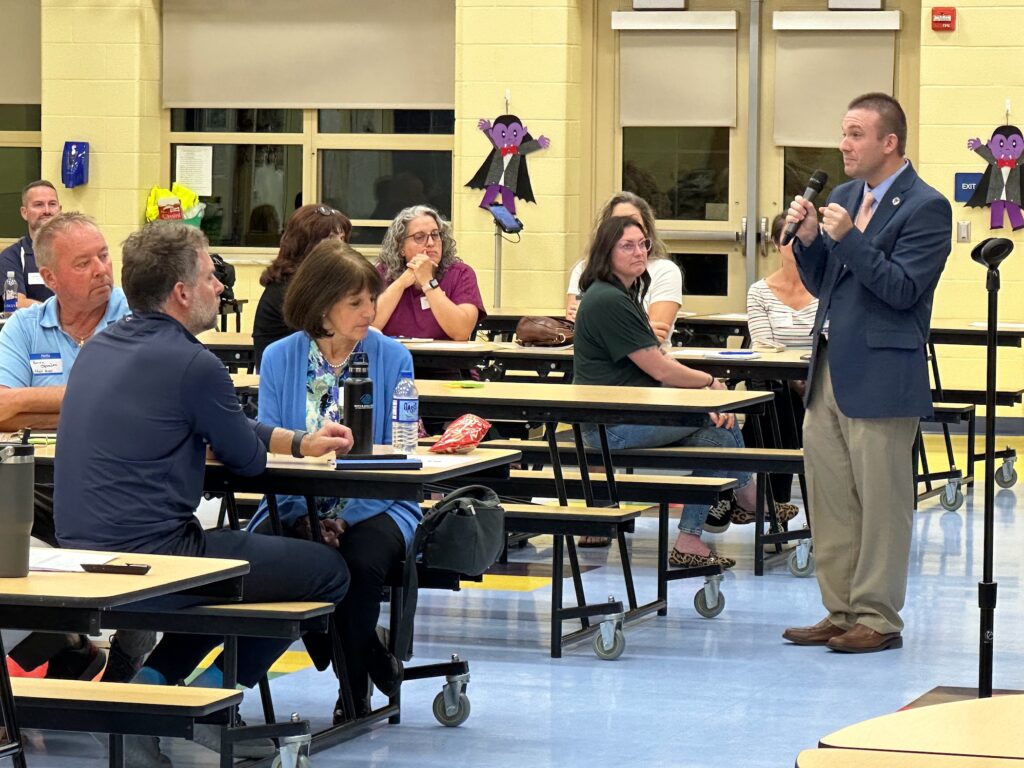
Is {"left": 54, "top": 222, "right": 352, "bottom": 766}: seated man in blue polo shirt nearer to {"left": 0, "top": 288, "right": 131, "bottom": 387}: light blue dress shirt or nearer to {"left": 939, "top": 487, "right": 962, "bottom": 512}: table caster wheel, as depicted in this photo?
{"left": 0, "top": 288, "right": 131, "bottom": 387}: light blue dress shirt

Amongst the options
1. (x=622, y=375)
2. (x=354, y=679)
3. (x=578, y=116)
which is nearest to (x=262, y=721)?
(x=354, y=679)

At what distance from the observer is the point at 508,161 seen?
1125 cm

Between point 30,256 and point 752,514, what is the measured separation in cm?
374

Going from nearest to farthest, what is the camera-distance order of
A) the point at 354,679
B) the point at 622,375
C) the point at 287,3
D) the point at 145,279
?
1. the point at 145,279
2. the point at 354,679
3. the point at 622,375
4. the point at 287,3

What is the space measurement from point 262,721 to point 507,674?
2.71 feet

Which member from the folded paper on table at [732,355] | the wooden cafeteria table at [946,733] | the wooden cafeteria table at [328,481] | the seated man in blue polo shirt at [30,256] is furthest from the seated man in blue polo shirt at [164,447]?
the seated man in blue polo shirt at [30,256]

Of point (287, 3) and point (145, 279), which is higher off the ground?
point (287, 3)

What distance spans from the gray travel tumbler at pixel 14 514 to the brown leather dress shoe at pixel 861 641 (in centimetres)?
297

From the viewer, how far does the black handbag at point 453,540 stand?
14.0 feet

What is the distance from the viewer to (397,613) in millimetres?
4340

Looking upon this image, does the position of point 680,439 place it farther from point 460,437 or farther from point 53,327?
point 53,327

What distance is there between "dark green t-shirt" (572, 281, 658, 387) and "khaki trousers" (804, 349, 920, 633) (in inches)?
32.7

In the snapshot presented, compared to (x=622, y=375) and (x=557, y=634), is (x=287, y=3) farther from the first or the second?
(x=557, y=634)

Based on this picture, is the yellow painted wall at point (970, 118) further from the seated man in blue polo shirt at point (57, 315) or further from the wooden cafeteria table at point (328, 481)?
the wooden cafeteria table at point (328, 481)
